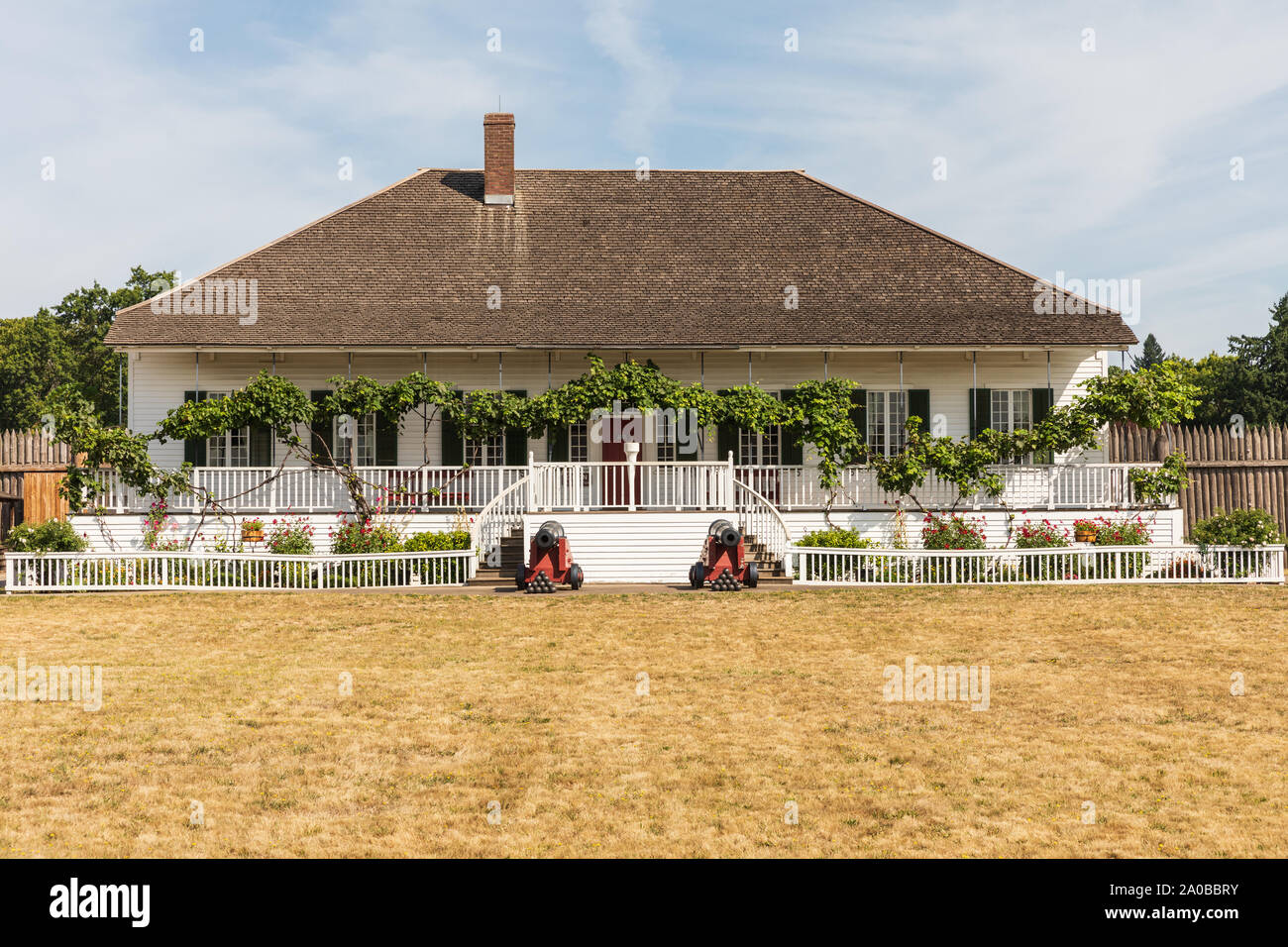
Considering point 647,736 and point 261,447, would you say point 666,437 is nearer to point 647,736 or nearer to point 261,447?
point 261,447

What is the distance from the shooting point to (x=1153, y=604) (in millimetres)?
15836

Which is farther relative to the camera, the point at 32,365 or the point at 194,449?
the point at 32,365

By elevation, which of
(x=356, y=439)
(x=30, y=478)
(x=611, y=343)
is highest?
(x=611, y=343)

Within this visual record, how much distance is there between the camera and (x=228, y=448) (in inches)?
938

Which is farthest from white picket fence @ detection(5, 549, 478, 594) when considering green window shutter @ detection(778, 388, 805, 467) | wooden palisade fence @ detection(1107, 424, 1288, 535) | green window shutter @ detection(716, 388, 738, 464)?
wooden palisade fence @ detection(1107, 424, 1288, 535)

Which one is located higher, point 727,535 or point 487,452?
A: point 487,452

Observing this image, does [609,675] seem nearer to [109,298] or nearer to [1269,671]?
[1269,671]

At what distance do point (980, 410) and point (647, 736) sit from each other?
1741 centimetres

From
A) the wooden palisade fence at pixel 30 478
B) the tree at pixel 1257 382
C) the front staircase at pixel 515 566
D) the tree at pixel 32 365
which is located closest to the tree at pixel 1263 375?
the tree at pixel 1257 382

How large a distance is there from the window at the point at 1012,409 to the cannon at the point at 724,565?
8853 millimetres

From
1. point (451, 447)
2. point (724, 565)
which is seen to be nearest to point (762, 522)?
point (724, 565)

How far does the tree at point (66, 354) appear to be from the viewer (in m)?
46.3

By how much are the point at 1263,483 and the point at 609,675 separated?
60.5 ft
